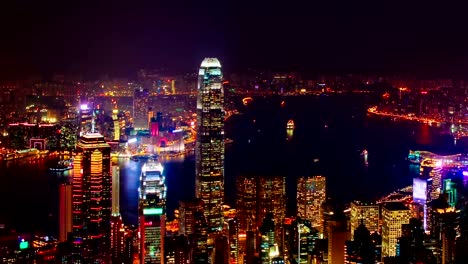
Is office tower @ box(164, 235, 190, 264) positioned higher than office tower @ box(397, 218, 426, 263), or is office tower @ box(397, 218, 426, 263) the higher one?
office tower @ box(397, 218, 426, 263)

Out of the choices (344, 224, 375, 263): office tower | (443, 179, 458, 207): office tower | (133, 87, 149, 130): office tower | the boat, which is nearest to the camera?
(344, 224, 375, 263): office tower

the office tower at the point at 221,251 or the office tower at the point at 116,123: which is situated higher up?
the office tower at the point at 116,123

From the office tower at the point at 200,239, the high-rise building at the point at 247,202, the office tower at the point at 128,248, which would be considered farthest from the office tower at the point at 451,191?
the office tower at the point at 128,248

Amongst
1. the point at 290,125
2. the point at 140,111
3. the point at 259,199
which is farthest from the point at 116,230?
the point at 290,125

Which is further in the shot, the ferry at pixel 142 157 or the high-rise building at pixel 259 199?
the ferry at pixel 142 157

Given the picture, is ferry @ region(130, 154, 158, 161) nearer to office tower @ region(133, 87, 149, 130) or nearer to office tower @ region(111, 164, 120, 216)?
office tower @ region(133, 87, 149, 130)

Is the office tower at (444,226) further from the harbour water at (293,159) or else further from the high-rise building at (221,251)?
the high-rise building at (221,251)

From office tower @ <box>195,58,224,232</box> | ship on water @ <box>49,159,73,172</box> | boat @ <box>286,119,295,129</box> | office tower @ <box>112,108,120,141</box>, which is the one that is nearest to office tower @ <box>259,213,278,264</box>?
office tower @ <box>195,58,224,232</box>
